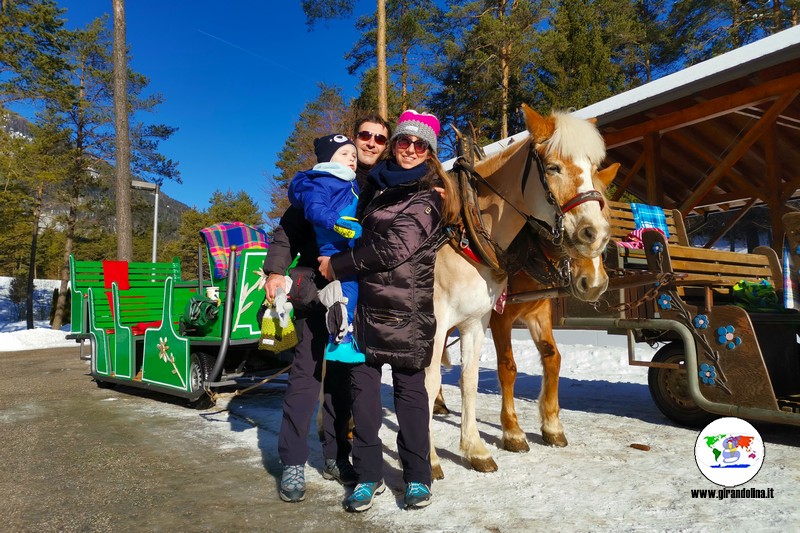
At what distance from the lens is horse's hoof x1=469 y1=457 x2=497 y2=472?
10.2ft

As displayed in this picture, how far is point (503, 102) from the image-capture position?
68.7ft

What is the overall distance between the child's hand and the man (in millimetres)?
390

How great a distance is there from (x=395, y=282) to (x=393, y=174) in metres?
0.61

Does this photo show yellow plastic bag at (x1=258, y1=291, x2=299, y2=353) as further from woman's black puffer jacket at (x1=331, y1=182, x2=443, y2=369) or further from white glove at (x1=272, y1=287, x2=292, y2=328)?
woman's black puffer jacket at (x1=331, y1=182, x2=443, y2=369)

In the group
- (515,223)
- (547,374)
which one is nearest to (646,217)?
(547,374)

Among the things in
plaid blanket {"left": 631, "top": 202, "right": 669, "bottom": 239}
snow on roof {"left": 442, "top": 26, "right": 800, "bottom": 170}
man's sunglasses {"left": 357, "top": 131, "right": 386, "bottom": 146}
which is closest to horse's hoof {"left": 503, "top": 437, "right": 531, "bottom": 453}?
man's sunglasses {"left": 357, "top": 131, "right": 386, "bottom": 146}

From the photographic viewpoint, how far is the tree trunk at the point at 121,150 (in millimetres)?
11047

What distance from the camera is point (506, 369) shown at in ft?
12.7

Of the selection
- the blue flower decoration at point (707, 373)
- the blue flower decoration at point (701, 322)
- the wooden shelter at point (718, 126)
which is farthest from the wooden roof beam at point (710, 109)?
the blue flower decoration at point (707, 373)

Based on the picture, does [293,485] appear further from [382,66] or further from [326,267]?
[382,66]

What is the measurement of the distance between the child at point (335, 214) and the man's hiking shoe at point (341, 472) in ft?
2.67

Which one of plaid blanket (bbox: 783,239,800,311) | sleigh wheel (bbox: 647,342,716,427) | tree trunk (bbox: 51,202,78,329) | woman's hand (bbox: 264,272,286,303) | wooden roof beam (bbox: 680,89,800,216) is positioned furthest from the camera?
tree trunk (bbox: 51,202,78,329)

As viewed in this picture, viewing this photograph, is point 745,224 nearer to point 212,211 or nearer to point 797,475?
point 797,475

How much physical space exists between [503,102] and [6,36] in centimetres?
1902
